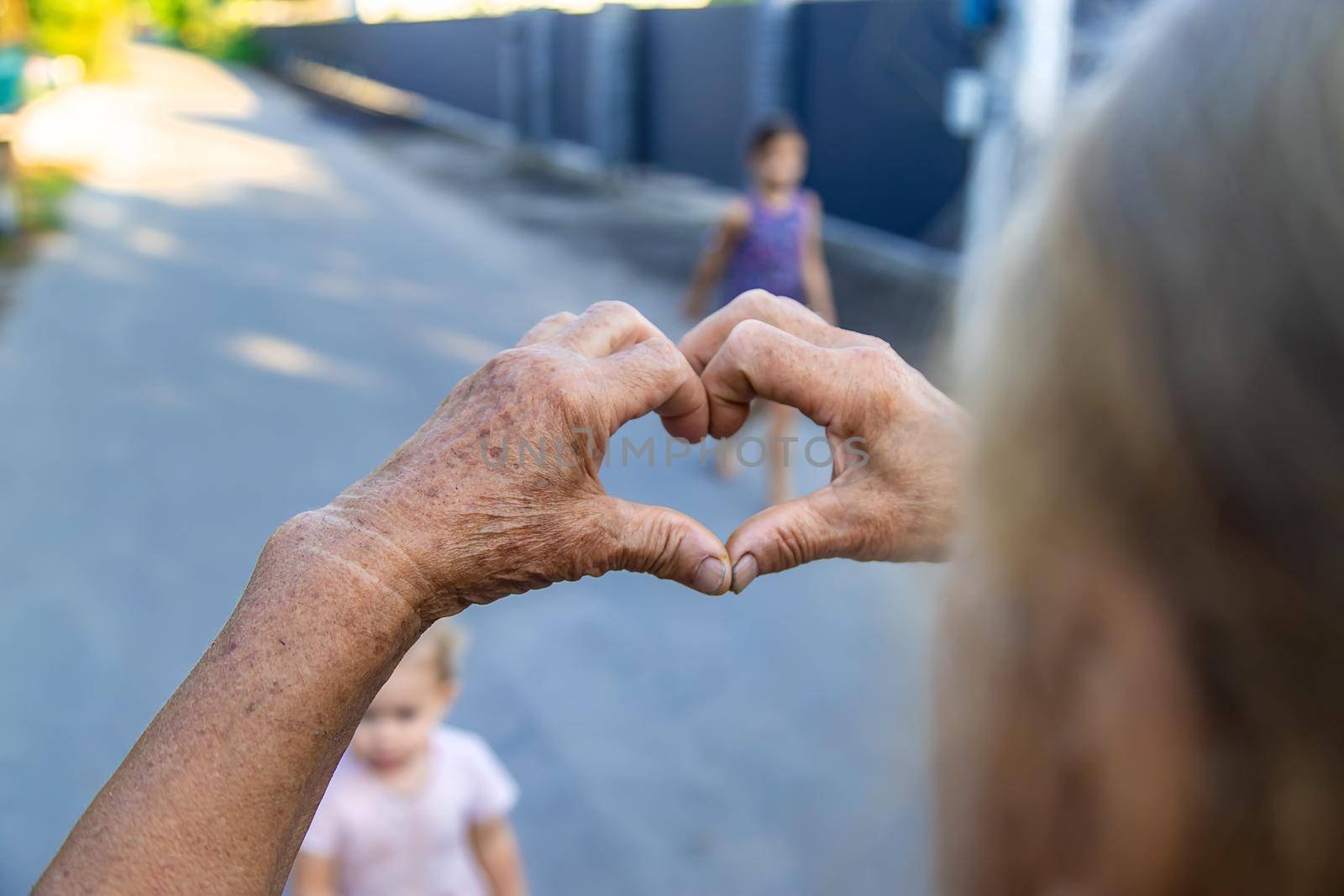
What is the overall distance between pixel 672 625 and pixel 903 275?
6.15m

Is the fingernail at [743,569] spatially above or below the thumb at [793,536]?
below

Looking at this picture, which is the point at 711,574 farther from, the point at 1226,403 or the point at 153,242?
the point at 153,242

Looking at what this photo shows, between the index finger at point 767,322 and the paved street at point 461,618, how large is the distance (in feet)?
0.83

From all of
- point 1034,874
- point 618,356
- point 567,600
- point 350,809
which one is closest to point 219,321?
point 567,600

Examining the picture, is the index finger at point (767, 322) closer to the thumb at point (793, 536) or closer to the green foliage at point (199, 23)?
the thumb at point (793, 536)

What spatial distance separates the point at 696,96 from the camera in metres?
14.2

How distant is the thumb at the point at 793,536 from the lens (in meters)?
1.18

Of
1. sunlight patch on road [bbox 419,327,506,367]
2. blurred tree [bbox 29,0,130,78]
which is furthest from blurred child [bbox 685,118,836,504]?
blurred tree [bbox 29,0,130,78]

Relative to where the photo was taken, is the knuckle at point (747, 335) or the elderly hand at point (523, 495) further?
the knuckle at point (747, 335)

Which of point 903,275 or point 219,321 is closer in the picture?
point 219,321

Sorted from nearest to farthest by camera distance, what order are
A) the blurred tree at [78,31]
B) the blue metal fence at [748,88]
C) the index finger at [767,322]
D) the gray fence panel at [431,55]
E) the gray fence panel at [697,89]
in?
the index finger at [767,322] → the blue metal fence at [748,88] → the gray fence panel at [697,89] → the gray fence panel at [431,55] → the blurred tree at [78,31]

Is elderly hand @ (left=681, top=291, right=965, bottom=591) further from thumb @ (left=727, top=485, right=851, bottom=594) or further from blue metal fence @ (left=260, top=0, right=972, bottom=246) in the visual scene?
blue metal fence @ (left=260, top=0, right=972, bottom=246)

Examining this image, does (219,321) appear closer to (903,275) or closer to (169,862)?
(903,275)

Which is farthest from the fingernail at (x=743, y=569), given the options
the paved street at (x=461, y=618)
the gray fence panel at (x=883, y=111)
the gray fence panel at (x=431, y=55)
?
the gray fence panel at (x=431, y=55)
